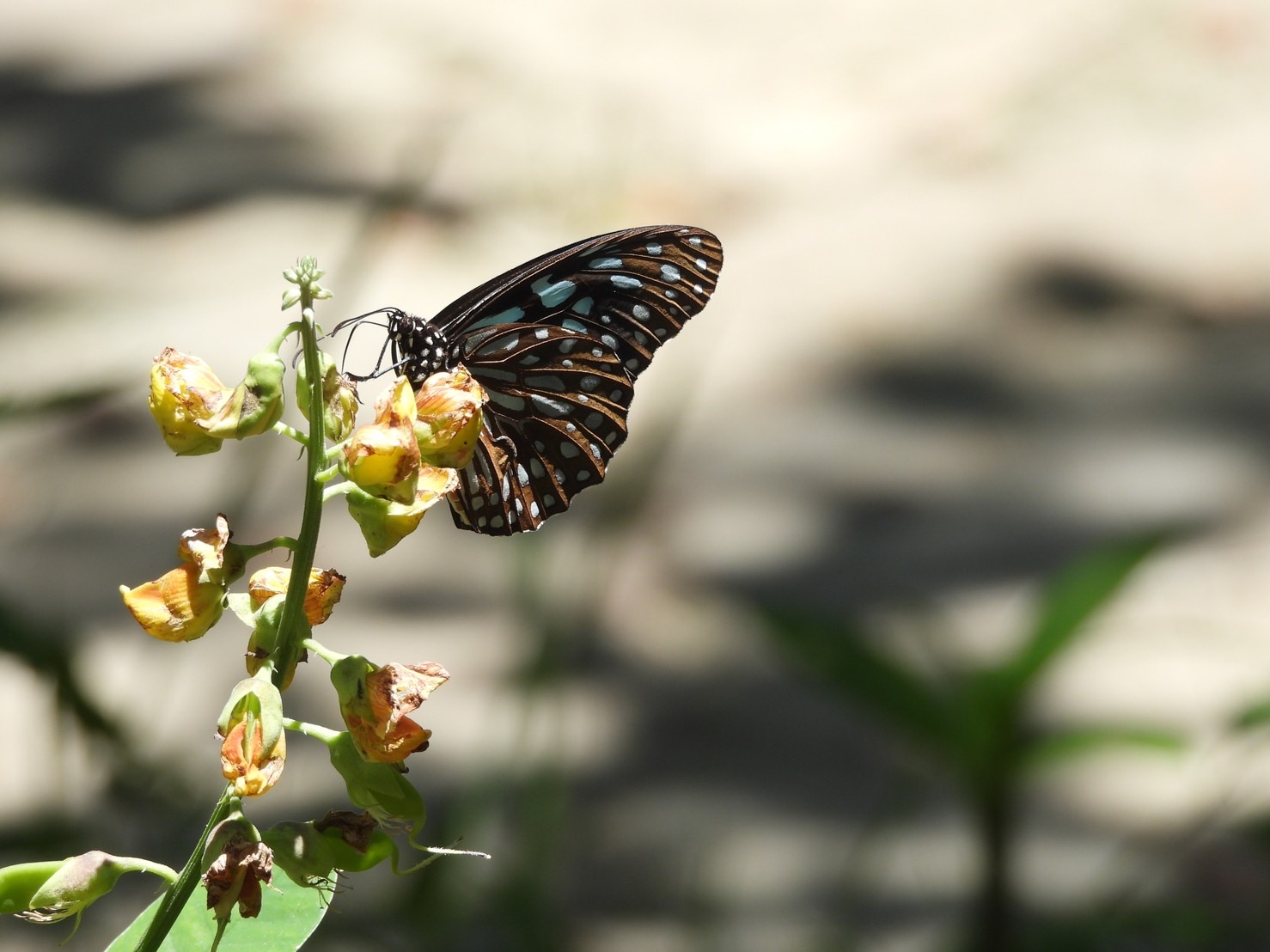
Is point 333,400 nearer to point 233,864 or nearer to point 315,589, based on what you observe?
point 315,589

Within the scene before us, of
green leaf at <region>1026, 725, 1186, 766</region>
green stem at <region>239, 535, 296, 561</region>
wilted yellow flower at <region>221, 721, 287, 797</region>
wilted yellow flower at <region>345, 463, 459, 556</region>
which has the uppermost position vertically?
green leaf at <region>1026, 725, 1186, 766</region>

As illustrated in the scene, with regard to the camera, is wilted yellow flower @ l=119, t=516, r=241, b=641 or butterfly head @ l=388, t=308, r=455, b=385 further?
butterfly head @ l=388, t=308, r=455, b=385

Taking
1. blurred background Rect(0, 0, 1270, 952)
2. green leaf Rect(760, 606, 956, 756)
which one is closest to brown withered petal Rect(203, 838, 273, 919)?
blurred background Rect(0, 0, 1270, 952)

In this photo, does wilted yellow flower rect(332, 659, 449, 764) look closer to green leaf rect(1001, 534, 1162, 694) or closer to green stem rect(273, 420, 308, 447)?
green stem rect(273, 420, 308, 447)

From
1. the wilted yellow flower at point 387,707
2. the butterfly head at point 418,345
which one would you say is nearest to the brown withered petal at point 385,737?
the wilted yellow flower at point 387,707

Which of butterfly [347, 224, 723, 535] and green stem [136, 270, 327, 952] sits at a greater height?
butterfly [347, 224, 723, 535]

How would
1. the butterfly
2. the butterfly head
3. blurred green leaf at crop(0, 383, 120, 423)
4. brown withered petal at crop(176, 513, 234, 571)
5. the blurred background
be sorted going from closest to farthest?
brown withered petal at crop(176, 513, 234, 571), the butterfly head, the butterfly, blurred green leaf at crop(0, 383, 120, 423), the blurred background

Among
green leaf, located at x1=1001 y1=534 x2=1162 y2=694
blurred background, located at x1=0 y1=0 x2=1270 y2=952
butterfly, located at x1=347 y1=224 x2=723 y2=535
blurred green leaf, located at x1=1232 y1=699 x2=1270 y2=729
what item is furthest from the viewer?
blurred background, located at x1=0 y1=0 x2=1270 y2=952

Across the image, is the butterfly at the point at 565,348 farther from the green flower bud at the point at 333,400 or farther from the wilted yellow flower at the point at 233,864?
the wilted yellow flower at the point at 233,864

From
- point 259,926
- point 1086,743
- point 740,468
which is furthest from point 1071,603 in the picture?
point 740,468
